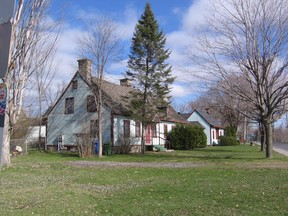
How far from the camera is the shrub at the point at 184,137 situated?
36.9 meters

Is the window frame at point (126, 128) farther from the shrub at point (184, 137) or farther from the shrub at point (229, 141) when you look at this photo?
the shrub at point (229, 141)

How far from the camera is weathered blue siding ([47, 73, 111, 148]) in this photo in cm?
3005

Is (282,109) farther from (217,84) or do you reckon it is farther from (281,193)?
(281,193)

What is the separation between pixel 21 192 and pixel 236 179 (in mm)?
6602

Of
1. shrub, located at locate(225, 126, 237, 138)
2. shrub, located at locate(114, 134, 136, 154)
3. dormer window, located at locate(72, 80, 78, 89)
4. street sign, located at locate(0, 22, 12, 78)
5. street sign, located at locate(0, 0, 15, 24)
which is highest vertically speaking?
dormer window, located at locate(72, 80, 78, 89)

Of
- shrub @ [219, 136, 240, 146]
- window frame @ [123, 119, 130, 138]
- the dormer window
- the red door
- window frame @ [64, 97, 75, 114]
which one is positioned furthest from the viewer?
shrub @ [219, 136, 240, 146]

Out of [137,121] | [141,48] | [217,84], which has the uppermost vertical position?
[141,48]

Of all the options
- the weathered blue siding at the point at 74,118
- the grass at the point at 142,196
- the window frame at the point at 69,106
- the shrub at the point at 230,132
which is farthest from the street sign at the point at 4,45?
the shrub at the point at 230,132

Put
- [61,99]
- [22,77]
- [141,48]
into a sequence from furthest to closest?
1. [61,99]
2. [141,48]
3. [22,77]

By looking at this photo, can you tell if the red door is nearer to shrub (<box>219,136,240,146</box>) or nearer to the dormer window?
the dormer window

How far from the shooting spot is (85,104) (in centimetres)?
3139

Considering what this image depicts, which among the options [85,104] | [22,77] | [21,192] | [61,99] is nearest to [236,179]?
[21,192]

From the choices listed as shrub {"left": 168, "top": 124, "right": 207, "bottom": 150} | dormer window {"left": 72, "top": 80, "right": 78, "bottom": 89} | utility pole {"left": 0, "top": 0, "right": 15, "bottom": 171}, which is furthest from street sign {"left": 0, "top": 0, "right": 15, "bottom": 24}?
shrub {"left": 168, "top": 124, "right": 207, "bottom": 150}

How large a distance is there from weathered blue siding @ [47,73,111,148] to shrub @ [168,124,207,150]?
9809mm
